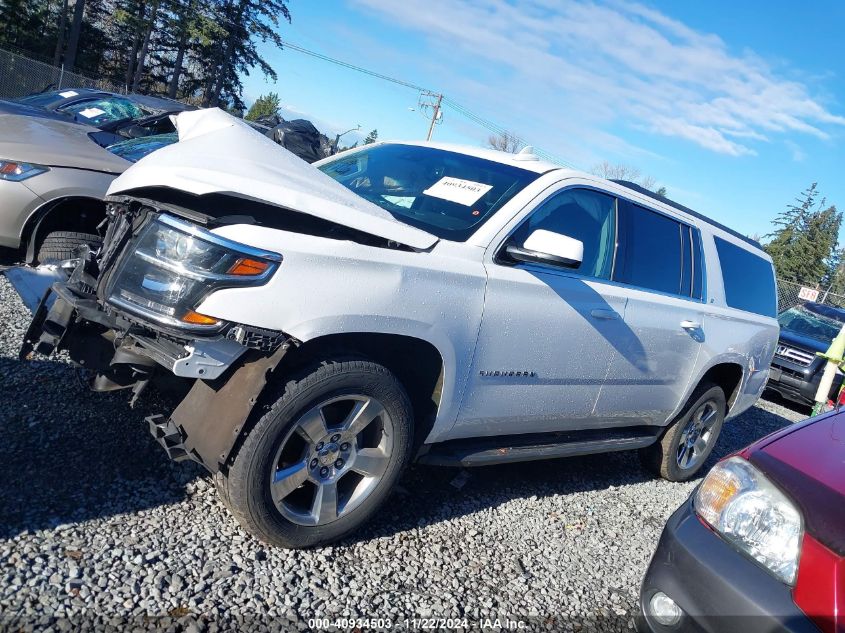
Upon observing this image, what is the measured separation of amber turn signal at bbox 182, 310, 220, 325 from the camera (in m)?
2.36

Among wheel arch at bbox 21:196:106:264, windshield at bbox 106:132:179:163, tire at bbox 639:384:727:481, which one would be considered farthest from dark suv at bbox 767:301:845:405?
wheel arch at bbox 21:196:106:264

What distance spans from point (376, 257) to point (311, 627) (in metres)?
1.45

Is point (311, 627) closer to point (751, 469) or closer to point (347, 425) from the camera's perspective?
point (347, 425)

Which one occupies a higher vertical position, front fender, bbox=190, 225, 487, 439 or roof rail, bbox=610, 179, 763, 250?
roof rail, bbox=610, 179, 763, 250

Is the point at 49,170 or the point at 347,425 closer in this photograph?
the point at 347,425

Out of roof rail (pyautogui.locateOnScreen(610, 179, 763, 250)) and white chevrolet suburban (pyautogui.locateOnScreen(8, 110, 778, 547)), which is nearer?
white chevrolet suburban (pyautogui.locateOnScreen(8, 110, 778, 547))

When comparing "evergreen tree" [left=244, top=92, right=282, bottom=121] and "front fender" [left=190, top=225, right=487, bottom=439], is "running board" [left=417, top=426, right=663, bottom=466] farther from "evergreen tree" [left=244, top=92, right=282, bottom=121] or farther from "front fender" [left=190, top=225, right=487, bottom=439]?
"evergreen tree" [left=244, top=92, right=282, bottom=121]

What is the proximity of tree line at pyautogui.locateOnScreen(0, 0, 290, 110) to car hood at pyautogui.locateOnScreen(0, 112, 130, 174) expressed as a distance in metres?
33.1

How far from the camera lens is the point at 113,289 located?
102 inches

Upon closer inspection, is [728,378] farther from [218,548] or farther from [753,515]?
[218,548]

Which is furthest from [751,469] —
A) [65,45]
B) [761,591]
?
[65,45]

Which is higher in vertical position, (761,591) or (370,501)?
(761,591)

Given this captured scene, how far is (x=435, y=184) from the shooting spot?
3561 mm

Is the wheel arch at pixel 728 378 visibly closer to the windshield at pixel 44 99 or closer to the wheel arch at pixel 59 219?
the wheel arch at pixel 59 219
